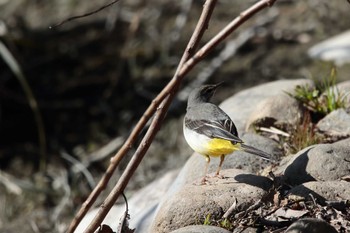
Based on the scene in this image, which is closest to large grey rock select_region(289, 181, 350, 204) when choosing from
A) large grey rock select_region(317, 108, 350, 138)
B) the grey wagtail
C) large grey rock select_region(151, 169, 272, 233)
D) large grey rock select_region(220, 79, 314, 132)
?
large grey rock select_region(151, 169, 272, 233)

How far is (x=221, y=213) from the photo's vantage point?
4.60 metres

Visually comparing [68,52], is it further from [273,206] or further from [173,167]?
[273,206]

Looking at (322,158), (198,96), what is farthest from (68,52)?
(322,158)

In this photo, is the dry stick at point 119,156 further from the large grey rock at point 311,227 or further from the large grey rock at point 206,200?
the large grey rock at point 206,200

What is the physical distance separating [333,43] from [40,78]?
164 inches

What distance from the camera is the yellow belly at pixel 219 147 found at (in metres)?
5.20

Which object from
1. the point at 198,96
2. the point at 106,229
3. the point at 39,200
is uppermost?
the point at 39,200

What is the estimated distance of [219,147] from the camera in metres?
5.22

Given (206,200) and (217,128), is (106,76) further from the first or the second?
(206,200)

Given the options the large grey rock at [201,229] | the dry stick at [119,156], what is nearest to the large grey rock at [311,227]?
the large grey rock at [201,229]

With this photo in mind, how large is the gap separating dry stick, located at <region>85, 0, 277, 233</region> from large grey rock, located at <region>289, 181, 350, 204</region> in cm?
210

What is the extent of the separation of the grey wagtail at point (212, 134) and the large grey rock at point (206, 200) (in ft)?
0.82

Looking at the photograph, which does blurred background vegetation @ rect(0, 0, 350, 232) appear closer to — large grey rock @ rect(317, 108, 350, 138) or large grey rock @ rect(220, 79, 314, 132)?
large grey rock @ rect(220, 79, 314, 132)

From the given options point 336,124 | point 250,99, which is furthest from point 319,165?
point 250,99
